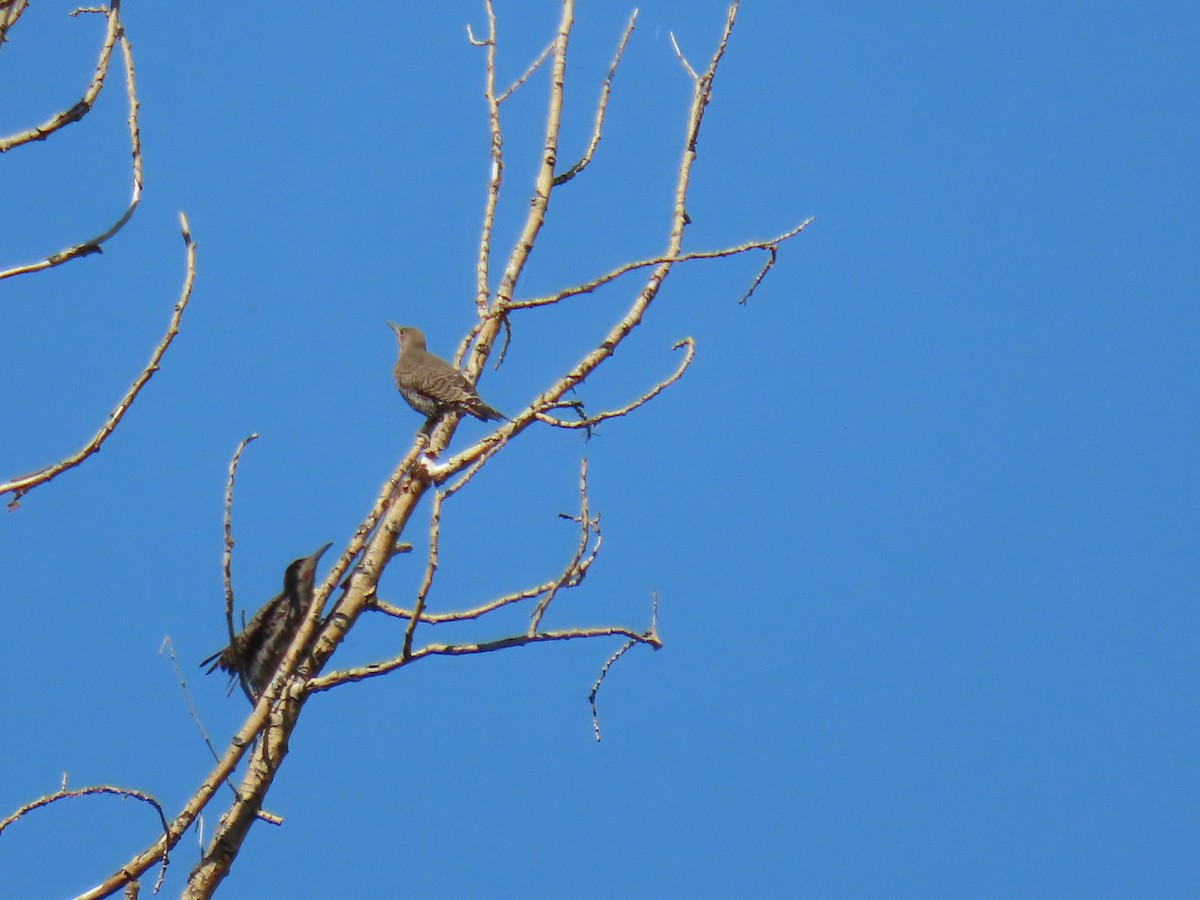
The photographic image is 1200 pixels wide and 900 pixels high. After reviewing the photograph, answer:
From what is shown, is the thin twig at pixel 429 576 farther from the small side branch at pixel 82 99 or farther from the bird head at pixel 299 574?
the bird head at pixel 299 574

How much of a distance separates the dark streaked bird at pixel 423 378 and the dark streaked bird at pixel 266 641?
5.49ft

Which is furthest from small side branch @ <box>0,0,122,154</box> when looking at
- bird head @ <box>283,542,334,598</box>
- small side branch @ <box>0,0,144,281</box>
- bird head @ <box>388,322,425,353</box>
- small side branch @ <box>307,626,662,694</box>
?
bird head @ <box>388,322,425,353</box>

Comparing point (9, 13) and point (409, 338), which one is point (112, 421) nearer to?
point (9, 13)

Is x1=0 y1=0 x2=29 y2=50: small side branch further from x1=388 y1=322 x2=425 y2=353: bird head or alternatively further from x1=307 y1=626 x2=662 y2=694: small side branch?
x1=388 y1=322 x2=425 y2=353: bird head

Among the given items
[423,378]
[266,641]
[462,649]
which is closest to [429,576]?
[462,649]

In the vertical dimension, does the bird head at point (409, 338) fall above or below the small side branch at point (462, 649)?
above

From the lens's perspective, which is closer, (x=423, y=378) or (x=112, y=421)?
(x=112, y=421)

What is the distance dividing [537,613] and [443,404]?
415 cm

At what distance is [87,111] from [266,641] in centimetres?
319

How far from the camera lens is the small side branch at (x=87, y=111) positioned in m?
3.08

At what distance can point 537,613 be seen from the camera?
4.08 metres

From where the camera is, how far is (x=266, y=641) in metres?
6.03

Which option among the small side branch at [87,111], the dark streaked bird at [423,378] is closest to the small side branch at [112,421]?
the small side branch at [87,111]

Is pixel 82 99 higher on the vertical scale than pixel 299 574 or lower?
lower
